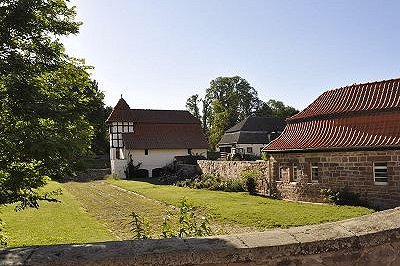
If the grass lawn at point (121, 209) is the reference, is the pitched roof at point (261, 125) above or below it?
above

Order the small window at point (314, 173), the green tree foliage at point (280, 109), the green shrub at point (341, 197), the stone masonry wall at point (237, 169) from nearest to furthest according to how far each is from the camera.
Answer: the green shrub at point (341, 197) < the small window at point (314, 173) < the stone masonry wall at point (237, 169) < the green tree foliage at point (280, 109)

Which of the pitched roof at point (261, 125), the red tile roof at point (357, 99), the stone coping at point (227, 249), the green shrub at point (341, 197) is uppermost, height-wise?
the pitched roof at point (261, 125)

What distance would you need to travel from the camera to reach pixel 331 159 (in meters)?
Answer: 18.5

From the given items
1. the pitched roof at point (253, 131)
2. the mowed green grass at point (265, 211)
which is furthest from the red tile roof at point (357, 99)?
the pitched roof at point (253, 131)

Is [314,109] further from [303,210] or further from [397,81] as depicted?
[303,210]

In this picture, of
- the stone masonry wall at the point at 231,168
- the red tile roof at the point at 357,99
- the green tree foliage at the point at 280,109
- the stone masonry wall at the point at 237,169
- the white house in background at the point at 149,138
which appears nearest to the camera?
the red tile roof at the point at 357,99

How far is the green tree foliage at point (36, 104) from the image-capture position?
5594 millimetres

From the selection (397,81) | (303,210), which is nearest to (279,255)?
(303,210)

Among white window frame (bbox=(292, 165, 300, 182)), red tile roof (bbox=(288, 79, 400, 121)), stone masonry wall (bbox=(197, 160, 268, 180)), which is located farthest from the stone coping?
stone masonry wall (bbox=(197, 160, 268, 180))

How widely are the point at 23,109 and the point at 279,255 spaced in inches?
180

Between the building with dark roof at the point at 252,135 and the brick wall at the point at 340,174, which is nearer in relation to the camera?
the brick wall at the point at 340,174

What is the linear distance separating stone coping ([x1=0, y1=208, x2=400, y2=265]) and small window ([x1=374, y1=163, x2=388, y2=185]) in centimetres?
1442

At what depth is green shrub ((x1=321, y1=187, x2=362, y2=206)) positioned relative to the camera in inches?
690

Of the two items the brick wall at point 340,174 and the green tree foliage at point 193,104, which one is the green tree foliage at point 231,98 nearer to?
the green tree foliage at point 193,104
